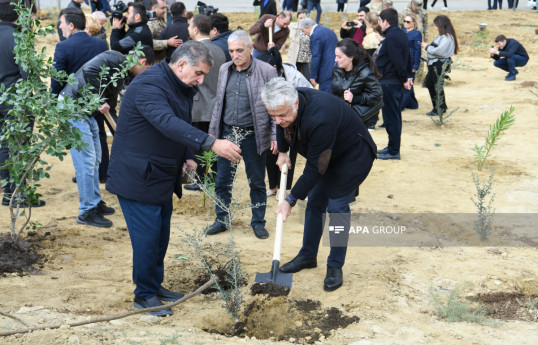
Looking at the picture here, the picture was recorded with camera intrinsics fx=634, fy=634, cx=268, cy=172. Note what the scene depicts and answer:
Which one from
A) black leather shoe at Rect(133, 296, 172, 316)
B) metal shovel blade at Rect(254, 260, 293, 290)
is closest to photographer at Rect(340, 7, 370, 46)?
metal shovel blade at Rect(254, 260, 293, 290)

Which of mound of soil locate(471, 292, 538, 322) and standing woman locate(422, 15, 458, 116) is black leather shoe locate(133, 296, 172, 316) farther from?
standing woman locate(422, 15, 458, 116)

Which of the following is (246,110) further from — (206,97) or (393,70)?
(393,70)

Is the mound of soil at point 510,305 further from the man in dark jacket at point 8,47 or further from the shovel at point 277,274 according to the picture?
the man in dark jacket at point 8,47

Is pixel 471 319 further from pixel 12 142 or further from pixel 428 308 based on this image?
pixel 12 142

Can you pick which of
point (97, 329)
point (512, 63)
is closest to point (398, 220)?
point (97, 329)

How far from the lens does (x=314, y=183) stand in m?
4.62

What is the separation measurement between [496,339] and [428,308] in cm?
63

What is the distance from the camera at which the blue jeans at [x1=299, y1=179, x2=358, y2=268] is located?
15.9 ft

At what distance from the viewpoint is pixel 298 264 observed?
5.21m

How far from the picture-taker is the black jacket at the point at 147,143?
4.05 meters

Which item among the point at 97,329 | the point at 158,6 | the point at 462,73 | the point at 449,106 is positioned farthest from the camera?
the point at 462,73

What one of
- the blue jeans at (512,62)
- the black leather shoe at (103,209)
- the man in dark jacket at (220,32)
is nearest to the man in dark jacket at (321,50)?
the man in dark jacket at (220,32)

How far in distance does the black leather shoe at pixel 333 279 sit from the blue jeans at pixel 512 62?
9955 millimetres

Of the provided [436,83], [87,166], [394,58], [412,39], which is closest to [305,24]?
[394,58]
